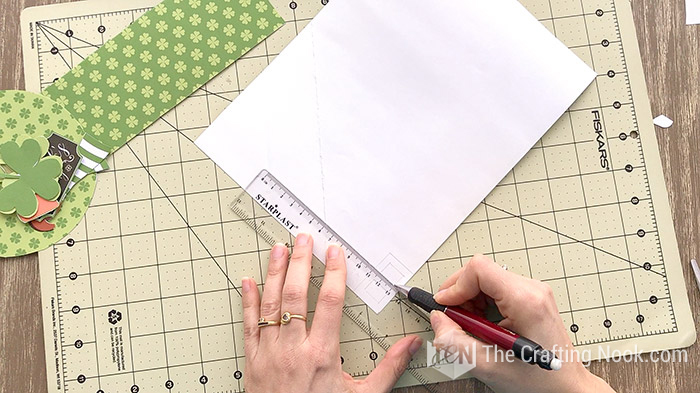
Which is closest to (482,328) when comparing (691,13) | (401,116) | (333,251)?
(333,251)

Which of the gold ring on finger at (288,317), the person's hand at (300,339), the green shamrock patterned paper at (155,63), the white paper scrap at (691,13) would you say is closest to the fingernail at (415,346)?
the person's hand at (300,339)

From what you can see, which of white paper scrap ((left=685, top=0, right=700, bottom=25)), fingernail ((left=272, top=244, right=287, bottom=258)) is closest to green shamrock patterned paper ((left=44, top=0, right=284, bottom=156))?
fingernail ((left=272, top=244, right=287, bottom=258))

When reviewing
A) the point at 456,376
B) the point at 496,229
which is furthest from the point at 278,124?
the point at 456,376

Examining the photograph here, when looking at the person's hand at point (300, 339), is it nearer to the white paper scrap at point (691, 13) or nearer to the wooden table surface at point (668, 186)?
the wooden table surface at point (668, 186)

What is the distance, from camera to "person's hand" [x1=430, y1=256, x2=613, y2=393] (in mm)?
876

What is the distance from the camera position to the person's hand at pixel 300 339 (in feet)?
3.04

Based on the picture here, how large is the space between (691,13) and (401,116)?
55 cm

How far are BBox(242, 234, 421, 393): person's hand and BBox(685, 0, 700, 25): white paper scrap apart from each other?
2.41ft

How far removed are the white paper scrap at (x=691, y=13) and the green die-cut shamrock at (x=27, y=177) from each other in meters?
1.11

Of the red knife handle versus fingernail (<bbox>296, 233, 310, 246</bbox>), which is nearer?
the red knife handle

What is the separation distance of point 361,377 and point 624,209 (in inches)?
20.8

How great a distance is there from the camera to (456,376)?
997 mm

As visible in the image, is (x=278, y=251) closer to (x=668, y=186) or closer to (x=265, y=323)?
(x=265, y=323)

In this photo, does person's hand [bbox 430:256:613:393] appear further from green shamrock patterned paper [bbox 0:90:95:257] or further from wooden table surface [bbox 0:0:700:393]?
green shamrock patterned paper [bbox 0:90:95:257]
